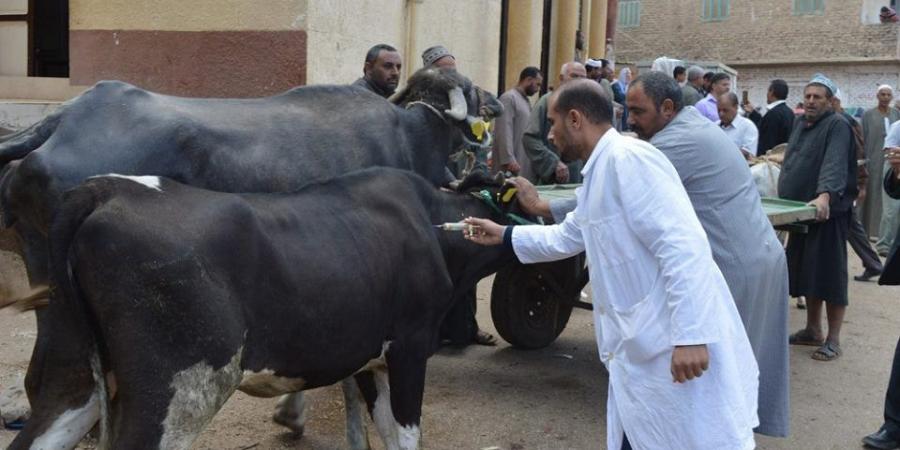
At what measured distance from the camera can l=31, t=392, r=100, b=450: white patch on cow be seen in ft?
12.5

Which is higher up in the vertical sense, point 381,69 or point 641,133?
point 381,69

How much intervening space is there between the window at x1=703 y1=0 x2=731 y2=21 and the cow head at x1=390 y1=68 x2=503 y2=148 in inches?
1261

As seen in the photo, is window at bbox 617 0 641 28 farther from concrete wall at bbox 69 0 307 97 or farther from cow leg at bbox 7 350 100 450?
cow leg at bbox 7 350 100 450

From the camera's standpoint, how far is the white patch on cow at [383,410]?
4.78 meters

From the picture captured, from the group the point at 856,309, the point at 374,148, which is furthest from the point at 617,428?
the point at 856,309

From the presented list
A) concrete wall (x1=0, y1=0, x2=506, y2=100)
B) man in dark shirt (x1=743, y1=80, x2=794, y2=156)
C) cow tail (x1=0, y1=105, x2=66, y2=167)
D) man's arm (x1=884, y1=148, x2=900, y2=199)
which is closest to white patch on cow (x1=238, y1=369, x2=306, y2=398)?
cow tail (x1=0, y1=105, x2=66, y2=167)

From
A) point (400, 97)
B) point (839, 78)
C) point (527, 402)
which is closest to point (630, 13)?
point (839, 78)

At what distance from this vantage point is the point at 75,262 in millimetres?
3443

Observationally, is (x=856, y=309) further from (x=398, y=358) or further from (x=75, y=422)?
(x=75, y=422)

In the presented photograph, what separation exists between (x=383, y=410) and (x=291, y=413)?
31.0 inches

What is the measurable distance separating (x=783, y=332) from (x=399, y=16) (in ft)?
23.4

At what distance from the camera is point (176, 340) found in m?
3.43

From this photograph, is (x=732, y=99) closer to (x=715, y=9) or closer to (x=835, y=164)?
(x=835, y=164)

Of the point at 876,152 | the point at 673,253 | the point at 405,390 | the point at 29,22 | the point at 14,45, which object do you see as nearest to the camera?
the point at 673,253
